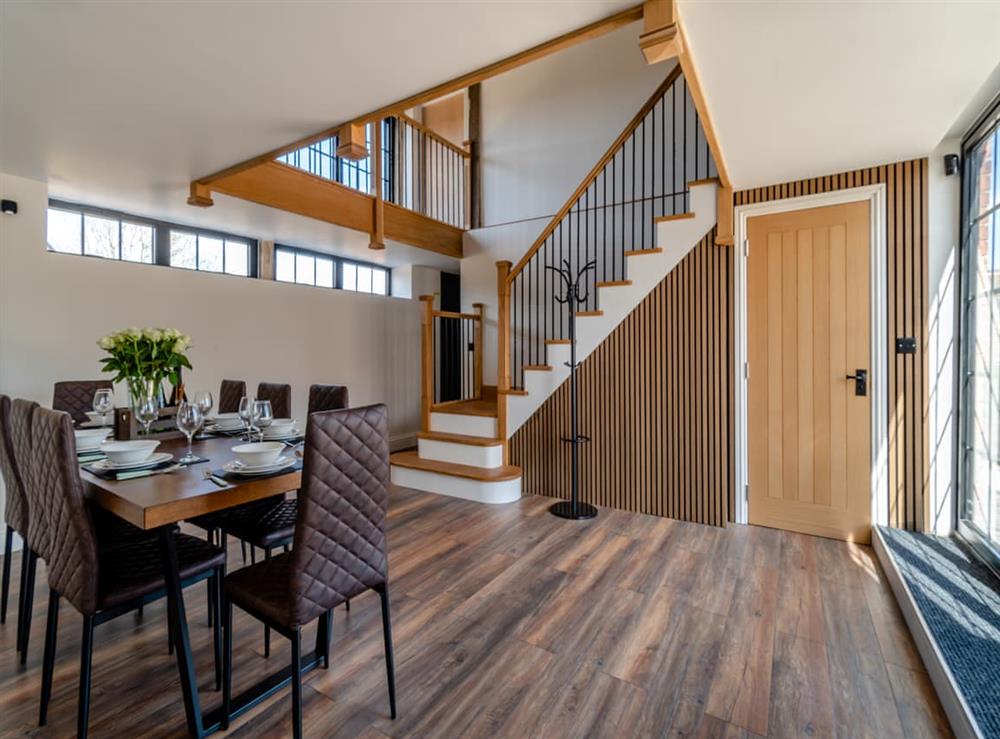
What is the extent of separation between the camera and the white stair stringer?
3502 millimetres

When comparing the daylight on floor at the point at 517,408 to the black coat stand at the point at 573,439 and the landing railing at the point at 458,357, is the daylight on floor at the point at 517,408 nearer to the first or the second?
the black coat stand at the point at 573,439

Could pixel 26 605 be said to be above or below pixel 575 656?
above

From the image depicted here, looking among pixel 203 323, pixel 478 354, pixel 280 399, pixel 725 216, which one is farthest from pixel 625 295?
pixel 203 323

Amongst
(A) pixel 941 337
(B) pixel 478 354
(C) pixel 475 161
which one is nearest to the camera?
(A) pixel 941 337

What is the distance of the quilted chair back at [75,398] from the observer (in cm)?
275

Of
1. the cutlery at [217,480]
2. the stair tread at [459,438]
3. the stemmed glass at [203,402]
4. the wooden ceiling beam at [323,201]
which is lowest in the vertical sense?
the stair tread at [459,438]

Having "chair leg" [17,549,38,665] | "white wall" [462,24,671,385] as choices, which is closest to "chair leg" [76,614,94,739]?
"chair leg" [17,549,38,665]

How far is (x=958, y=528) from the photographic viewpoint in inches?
114

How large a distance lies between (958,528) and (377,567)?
3500 mm

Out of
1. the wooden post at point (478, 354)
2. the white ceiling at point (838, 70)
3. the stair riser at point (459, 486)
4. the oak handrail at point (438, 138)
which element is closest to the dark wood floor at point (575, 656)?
the stair riser at point (459, 486)

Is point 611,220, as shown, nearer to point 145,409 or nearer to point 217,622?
point 145,409

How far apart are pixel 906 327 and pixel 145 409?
4267 millimetres

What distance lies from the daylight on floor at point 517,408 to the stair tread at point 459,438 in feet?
0.15

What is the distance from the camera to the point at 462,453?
4.36m
